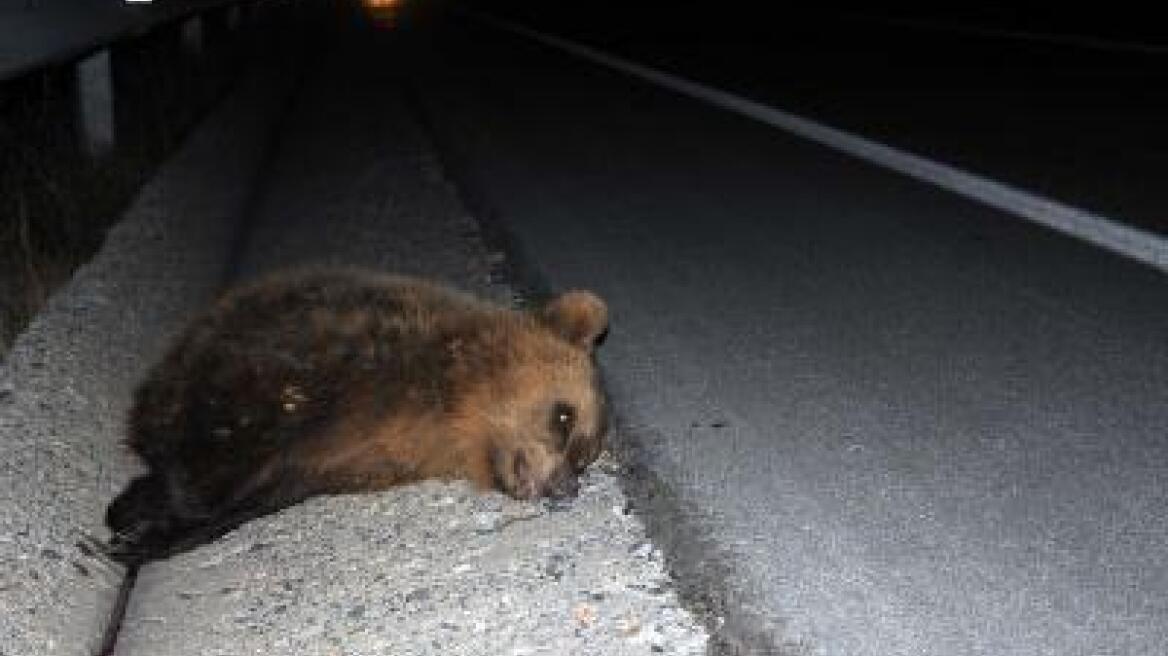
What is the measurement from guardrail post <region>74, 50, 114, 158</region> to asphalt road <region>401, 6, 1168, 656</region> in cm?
194

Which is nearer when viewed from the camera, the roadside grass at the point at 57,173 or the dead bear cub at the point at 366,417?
the dead bear cub at the point at 366,417

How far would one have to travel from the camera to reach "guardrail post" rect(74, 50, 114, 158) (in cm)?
866

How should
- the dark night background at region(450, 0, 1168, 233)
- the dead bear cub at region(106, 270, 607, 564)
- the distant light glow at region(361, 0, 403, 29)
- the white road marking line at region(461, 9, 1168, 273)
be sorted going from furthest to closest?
the distant light glow at region(361, 0, 403, 29) → the dark night background at region(450, 0, 1168, 233) → the white road marking line at region(461, 9, 1168, 273) → the dead bear cub at region(106, 270, 607, 564)

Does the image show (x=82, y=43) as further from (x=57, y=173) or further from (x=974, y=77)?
(x=974, y=77)

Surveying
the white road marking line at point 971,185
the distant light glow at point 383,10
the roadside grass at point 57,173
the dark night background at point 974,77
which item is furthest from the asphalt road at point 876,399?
the distant light glow at point 383,10

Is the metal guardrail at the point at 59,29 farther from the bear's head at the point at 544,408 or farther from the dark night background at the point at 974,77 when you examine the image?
the dark night background at the point at 974,77

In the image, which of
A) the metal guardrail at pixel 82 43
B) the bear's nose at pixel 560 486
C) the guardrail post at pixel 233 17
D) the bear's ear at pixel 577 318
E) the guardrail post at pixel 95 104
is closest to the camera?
the bear's nose at pixel 560 486

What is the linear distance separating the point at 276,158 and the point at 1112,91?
6.39 meters

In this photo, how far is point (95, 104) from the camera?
8.90m

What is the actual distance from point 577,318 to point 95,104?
5.21m

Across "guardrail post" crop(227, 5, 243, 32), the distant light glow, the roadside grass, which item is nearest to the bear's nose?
the roadside grass

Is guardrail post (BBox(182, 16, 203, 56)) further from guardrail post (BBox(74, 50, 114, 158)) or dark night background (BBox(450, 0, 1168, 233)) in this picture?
guardrail post (BBox(74, 50, 114, 158))

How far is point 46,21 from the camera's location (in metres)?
7.70

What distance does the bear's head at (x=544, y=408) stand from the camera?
13.9ft
